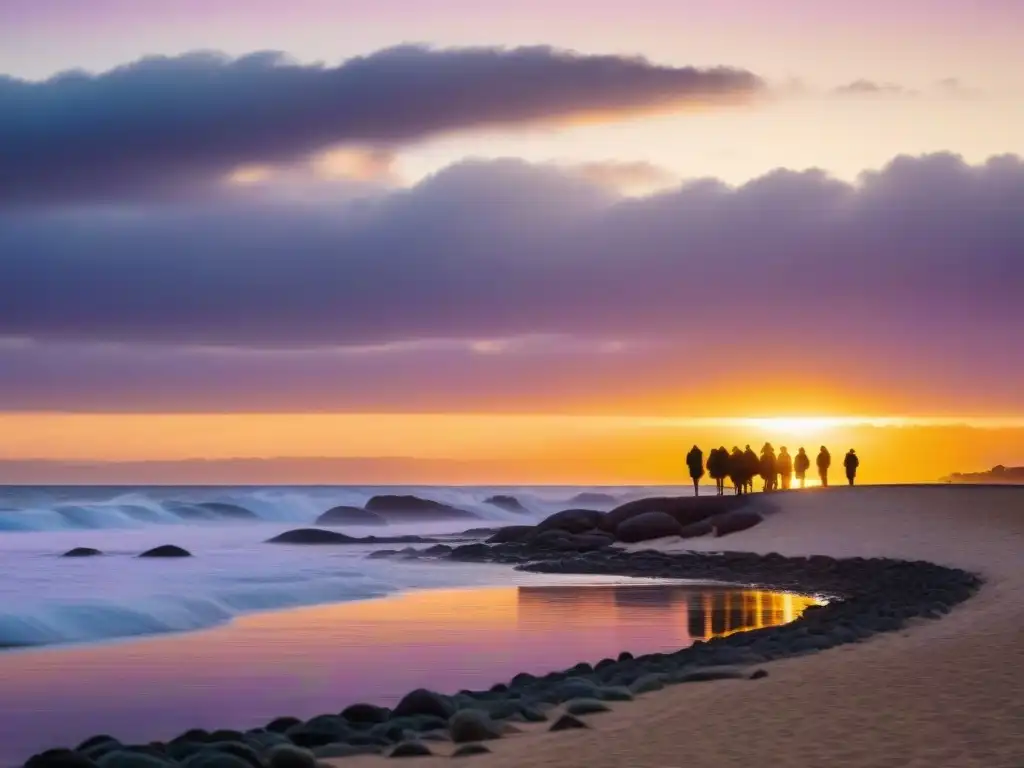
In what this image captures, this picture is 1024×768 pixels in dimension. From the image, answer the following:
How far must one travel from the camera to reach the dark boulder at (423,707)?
38.5 ft

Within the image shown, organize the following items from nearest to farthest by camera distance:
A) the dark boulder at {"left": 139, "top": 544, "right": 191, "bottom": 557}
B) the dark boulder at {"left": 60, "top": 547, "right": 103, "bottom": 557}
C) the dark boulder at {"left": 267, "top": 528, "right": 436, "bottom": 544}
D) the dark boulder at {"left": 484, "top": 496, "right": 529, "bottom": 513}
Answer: the dark boulder at {"left": 139, "top": 544, "right": 191, "bottom": 557} < the dark boulder at {"left": 60, "top": 547, "right": 103, "bottom": 557} < the dark boulder at {"left": 267, "top": 528, "right": 436, "bottom": 544} < the dark boulder at {"left": 484, "top": 496, "right": 529, "bottom": 513}

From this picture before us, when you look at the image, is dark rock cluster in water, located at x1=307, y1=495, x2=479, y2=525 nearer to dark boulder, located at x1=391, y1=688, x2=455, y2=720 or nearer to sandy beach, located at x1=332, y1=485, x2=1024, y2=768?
sandy beach, located at x1=332, y1=485, x2=1024, y2=768

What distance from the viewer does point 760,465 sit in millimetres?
47719

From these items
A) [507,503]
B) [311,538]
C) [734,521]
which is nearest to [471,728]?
[734,521]

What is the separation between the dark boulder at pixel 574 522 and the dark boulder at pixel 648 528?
3903 millimetres

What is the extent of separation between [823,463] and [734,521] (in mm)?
6282

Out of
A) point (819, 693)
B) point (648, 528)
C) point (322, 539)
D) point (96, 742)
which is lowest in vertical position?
point (96, 742)

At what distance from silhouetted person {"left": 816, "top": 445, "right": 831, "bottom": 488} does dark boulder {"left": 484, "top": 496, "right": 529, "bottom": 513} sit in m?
63.7

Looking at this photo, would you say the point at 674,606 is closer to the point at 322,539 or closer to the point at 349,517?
the point at 322,539

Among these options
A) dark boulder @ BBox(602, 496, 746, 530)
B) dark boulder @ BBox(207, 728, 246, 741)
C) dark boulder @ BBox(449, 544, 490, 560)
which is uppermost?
dark boulder @ BBox(602, 496, 746, 530)

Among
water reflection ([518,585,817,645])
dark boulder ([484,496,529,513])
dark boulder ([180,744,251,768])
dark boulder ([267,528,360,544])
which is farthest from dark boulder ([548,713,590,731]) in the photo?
dark boulder ([484,496,529,513])

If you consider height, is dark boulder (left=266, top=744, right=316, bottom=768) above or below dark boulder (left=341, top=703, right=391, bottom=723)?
above

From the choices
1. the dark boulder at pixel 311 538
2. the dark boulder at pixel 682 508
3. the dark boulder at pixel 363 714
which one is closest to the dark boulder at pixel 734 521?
the dark boulder at pixel 682 508

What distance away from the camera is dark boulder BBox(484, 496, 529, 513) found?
111 m
